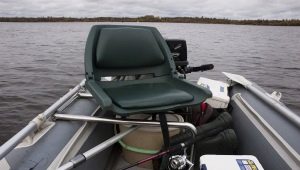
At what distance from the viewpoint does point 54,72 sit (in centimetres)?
910

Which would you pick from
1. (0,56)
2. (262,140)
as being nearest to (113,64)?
(262,140)

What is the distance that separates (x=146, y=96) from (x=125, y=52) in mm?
492

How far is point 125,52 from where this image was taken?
2068 millimetres

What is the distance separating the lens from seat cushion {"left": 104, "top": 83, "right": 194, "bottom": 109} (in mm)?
1583

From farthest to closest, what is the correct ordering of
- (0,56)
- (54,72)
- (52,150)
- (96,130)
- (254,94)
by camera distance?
(0,56) < (54,72) < (254,94) < (96,130) < (52,150)

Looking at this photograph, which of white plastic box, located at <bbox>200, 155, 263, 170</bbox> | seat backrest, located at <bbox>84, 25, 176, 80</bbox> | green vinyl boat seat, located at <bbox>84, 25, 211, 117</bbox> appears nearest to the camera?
white plastic box, located at <bbox>200, 155, 263, 170</bbox>

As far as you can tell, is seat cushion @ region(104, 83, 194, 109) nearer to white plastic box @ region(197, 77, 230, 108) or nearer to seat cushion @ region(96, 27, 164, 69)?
seat cushion @ region(96, 27, 164, 69)

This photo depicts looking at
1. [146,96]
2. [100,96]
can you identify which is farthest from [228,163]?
[100,96]

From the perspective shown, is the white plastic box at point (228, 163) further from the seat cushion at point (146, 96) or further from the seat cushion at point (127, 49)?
the seat cushion at point (127, 49)

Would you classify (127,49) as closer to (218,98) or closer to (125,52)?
(125,52)

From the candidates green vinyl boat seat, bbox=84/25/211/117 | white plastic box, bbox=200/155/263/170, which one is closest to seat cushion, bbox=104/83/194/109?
green vinyl boat seat, bbox=84/25/211/117

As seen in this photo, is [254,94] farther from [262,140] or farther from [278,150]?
[278,150]

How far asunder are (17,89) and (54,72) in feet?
6.84

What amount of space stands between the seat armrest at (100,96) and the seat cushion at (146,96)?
85 millimetres
